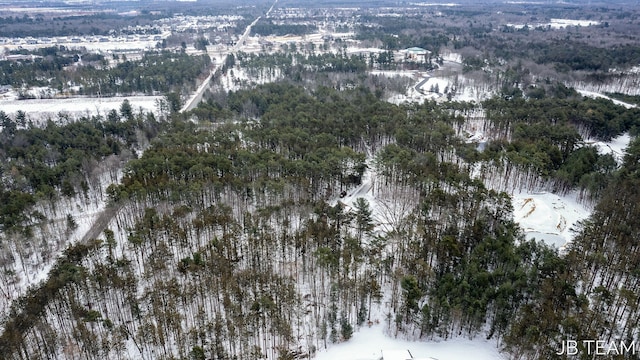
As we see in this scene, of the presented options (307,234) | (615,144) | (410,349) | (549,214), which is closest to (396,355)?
(410,349)

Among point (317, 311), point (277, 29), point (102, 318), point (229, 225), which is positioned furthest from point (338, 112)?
point (277, 29)

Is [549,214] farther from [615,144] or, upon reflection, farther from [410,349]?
[615,144]

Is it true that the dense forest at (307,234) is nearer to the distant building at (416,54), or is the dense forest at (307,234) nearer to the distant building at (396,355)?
the distant building at (396,355)

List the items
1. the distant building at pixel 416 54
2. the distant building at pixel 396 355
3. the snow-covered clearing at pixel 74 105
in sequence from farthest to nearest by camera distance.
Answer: the distant building at pixel 416 54 < the snow-covered clearing at pixel 74 105 < the distant building at pixel 396 355

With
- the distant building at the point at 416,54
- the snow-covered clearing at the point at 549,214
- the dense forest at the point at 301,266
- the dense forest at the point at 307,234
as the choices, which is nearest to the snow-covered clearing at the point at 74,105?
the dense forest at the point at 307,234

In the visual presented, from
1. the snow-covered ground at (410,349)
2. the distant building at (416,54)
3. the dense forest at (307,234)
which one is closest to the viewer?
the snow-covered ground at (410,349)

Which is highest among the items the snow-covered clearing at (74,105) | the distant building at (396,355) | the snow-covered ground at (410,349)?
the snow-covered clearing at (74,105)

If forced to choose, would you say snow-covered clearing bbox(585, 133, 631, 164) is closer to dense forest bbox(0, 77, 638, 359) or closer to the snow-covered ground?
dense forest bbox(0, 77, 638, 359)

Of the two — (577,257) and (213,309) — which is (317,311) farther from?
(577,257)
